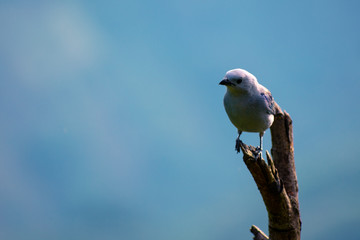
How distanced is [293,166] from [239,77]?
2217 mm

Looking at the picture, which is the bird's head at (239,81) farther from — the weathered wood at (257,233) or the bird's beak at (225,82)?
the weathered wood at (257,233)

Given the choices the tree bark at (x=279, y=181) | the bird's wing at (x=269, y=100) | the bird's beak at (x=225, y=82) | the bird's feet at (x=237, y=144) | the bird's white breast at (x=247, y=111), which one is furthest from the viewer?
the bird's feet at (x=237, y=144)

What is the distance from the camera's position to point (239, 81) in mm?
5133

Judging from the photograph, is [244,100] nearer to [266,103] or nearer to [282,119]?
[266,103]

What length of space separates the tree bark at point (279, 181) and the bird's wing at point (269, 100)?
41 cm

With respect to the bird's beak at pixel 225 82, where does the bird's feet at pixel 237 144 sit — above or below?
below

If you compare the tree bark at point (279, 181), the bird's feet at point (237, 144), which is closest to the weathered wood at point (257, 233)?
the tree bark at point (279, 181)

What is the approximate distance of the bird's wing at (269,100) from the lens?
17.9 ft


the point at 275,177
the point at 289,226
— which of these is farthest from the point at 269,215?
the point at 275,177

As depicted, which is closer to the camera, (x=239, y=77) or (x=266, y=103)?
(x=239, y=77)

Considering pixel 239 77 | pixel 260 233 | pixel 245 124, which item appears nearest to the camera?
pixel 239 77

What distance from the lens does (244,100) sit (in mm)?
5285

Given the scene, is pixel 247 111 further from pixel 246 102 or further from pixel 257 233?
pixel 257 233

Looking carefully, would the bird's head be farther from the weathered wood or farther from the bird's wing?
the weathered wood
